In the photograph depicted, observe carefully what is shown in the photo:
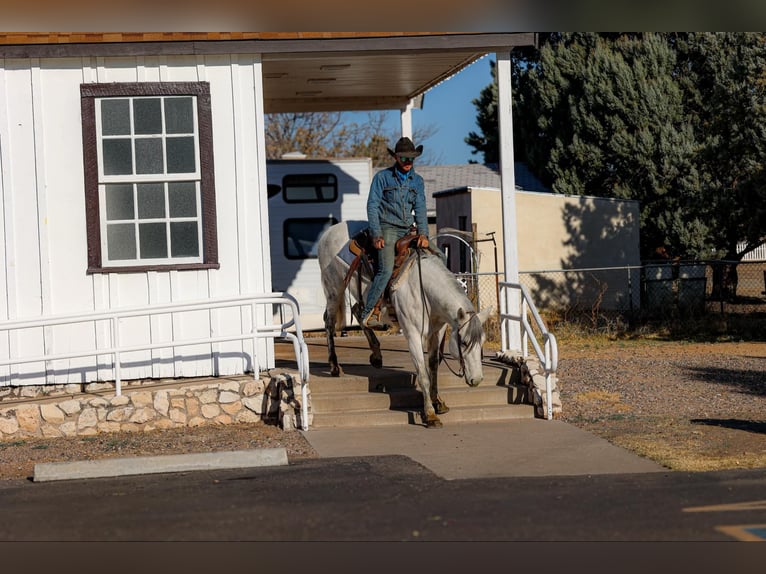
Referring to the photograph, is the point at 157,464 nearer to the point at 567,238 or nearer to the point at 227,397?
the point at 227,397

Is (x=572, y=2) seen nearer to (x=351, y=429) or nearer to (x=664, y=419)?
(x=351, y=429)

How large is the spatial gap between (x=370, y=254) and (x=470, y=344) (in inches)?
74.9

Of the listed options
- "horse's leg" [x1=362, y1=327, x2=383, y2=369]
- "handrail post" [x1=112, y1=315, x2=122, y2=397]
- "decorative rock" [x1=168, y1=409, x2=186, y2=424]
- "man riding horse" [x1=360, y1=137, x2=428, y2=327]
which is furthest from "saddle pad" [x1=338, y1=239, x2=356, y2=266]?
"handrail post" [x1=112, y1=315, x2=122, y2=397]

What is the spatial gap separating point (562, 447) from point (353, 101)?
30.3ft

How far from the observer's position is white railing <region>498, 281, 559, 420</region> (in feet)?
36.2

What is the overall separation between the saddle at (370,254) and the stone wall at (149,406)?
134cm

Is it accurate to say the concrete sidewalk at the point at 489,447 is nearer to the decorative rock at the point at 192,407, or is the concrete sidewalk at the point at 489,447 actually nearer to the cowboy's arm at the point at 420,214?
the decorative rock at the point at 192,407

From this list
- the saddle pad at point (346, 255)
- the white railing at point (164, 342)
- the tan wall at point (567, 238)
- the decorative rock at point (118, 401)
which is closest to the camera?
the white railing at point (164, 342)

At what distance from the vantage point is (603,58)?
34031mm

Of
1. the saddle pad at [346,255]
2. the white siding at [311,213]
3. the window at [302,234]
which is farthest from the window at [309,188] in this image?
the saddle pad at [346,255]

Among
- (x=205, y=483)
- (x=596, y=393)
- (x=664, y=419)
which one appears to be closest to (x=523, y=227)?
(x=596, y=393)

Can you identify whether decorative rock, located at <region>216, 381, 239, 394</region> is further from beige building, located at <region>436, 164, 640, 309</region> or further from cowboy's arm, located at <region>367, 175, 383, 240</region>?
beige building, located at <region>436, 164, 640, 309</region>

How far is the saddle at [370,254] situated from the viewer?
1123 cm

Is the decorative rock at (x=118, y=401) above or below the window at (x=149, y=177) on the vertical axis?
below
